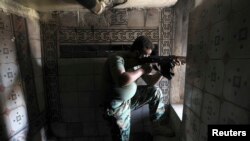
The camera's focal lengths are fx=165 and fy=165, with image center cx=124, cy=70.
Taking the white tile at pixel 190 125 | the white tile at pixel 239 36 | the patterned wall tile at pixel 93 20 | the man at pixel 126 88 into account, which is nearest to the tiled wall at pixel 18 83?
the patterned wall tile at pixel 93 20

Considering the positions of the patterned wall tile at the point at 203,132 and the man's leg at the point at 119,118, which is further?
the man's leg at the point at 119,118

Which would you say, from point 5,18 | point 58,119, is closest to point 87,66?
point 58,119

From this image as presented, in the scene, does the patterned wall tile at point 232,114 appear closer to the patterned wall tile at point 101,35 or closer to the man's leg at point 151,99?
the man's leg at point 151,99

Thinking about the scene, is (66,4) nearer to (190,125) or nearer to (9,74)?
(9,74)

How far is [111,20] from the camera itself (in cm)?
178

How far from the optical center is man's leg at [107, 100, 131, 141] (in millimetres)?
1413

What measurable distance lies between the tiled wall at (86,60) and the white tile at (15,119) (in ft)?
1.40

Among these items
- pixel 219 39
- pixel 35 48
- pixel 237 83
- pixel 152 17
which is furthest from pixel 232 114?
pixel 35 48

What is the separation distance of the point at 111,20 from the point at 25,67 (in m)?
0.96

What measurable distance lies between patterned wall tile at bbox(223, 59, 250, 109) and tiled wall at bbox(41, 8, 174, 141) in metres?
1.09

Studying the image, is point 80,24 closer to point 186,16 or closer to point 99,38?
point 99,38

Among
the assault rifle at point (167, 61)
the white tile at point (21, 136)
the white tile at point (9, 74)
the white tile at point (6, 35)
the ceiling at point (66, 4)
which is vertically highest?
the ceiling at point (66, 4)

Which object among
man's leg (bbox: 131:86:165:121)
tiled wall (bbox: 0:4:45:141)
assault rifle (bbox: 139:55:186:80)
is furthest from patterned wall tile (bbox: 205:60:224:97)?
tiled wall (bbox: 0:4:45:141)

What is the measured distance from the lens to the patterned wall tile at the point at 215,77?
81cm
